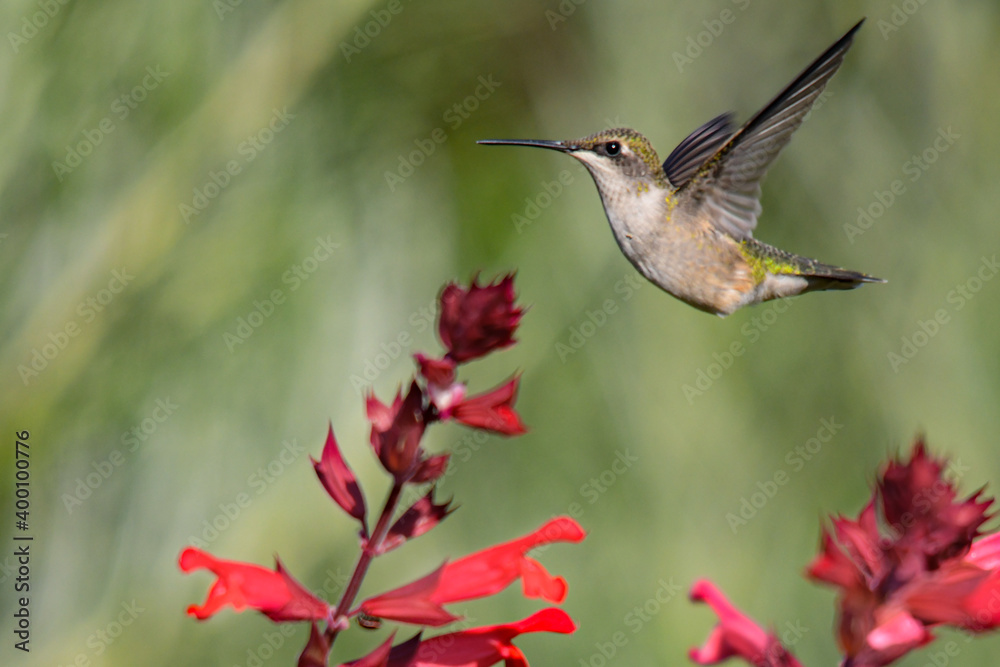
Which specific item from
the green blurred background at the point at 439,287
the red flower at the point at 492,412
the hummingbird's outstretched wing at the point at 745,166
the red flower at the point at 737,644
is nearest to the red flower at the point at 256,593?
the red flower at the point at 492,412

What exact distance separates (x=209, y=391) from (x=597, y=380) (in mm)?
962

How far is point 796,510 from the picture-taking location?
254 centimetres

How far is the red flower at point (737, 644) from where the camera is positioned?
53 centimetres

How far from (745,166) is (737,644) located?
113cm

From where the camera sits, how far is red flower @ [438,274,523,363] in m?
0.66

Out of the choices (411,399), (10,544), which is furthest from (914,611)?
(10,544)

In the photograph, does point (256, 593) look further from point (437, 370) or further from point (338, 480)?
point (437, 370)

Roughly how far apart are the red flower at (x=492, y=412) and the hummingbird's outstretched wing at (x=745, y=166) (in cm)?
79

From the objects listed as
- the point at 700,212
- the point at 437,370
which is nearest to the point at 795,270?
the point at 700,212

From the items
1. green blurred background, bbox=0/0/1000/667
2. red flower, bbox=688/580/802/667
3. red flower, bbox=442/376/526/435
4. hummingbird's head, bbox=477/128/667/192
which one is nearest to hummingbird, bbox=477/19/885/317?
hummingbird's head, bbox=477/128/667/192

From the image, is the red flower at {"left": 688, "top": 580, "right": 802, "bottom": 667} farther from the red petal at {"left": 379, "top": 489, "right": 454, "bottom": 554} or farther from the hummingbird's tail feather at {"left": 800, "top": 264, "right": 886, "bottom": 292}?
the hummingbird's tail feather at {"left": 800, "top": 264, "right": 886, "bottom": 292}

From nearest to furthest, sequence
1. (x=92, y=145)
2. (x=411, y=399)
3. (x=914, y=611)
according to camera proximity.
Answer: (x=914, y=611) → (x=411, y=399) → (x=92, y=145)

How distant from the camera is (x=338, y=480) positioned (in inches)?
28.7

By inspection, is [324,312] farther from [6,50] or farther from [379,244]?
[6,50]
